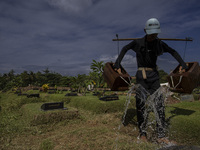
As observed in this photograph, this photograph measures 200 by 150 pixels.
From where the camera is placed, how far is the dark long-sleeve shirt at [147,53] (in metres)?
3.83

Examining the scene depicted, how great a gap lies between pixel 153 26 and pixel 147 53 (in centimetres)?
66

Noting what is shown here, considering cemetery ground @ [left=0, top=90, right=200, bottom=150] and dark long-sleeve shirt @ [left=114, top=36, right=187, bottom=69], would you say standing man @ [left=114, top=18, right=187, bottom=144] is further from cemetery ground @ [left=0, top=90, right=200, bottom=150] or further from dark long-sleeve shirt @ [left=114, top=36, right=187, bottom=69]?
cemetery ground @ [left=0, top=90, right=200, bottom=150]

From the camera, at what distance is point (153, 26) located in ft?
11.3

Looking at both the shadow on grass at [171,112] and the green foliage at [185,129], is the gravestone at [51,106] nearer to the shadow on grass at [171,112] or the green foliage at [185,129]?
the shadow on grass at [171,112]

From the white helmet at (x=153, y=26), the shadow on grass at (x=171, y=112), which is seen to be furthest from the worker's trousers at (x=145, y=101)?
the white helmet at (x=153, y=26)

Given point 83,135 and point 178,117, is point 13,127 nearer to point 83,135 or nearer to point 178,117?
point 83,135

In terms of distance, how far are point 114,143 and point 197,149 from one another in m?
1.43

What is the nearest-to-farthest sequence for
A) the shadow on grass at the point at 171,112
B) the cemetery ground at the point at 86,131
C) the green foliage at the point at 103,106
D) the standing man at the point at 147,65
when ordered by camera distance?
the cemetery ground at the point at 86,131
the standing man at the point at 147,65
the shadow on grass at the point at 171,112
the green foliage at the point at 103,106

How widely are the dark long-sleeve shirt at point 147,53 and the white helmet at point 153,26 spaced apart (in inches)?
15.5

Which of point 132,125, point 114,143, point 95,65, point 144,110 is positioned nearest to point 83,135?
point 114,143

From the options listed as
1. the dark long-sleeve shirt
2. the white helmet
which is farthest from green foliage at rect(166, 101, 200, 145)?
the white helmet

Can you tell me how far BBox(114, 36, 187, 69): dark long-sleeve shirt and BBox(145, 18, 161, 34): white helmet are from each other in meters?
0.39

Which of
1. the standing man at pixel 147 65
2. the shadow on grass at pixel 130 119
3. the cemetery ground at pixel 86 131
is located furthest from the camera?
the shadow on grass at pixel 130 119

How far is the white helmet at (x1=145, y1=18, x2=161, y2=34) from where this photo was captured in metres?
3.46
